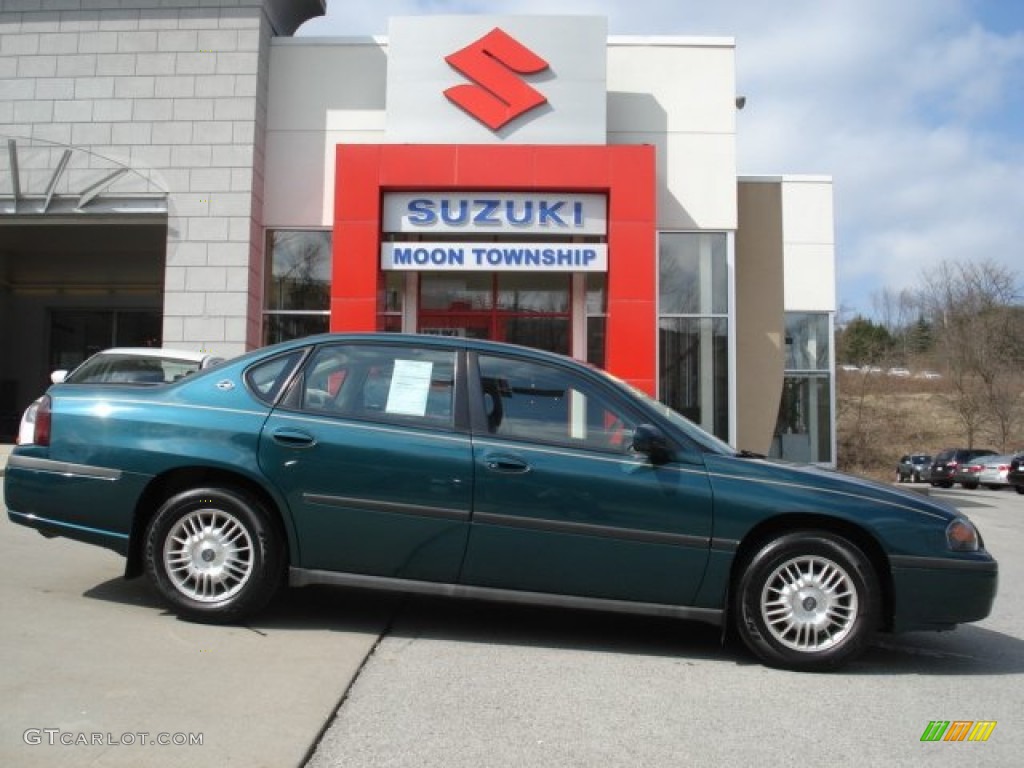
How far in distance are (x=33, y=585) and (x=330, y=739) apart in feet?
10.1

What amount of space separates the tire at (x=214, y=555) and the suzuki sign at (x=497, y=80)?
31.1ft

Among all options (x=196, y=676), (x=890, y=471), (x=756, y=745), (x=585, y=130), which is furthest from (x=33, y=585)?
(x=890, y=471)

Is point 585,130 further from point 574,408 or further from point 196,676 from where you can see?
point 196,676

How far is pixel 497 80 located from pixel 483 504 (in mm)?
10056

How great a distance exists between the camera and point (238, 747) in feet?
10.5

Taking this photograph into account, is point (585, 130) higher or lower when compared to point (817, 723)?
higher

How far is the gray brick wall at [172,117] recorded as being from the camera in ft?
43.2

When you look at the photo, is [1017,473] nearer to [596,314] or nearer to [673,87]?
[596,314]

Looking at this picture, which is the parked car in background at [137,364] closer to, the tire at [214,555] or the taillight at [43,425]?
the taillight at [43,425]

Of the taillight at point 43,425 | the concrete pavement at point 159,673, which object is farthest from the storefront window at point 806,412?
the taillight at point 43,425

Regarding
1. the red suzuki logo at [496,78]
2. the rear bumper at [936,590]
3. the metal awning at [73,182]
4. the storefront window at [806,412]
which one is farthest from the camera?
the storefront window at [806,412]

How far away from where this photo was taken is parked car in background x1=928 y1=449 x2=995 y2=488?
29.1 meters

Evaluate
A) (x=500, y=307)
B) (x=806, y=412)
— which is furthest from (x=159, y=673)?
(x=806, y=412)

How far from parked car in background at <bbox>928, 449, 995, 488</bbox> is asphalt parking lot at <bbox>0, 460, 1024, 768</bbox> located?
26529mm
